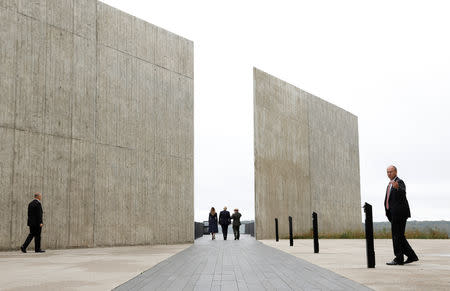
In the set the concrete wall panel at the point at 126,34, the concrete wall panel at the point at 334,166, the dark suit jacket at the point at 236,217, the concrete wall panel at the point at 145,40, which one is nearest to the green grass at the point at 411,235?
the concrete wall panel at the point at 334,166

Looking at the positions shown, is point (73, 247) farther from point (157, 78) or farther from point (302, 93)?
point (302, 93)

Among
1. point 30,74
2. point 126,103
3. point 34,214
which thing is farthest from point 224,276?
point 126,103

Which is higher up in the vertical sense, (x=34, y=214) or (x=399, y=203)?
(x=399, y=203)

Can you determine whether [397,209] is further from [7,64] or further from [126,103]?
[126,103]

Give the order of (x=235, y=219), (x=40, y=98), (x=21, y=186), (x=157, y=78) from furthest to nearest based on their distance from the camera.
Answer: (x=235, y=219) → (x=157, y=78) → (x=40, y=98) → (x=21, y=186)

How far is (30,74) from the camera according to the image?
14992 mm

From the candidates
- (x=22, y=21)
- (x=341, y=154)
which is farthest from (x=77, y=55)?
(x=341, y=154)

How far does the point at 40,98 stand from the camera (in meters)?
15.2

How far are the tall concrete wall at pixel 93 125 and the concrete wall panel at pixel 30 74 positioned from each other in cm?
3

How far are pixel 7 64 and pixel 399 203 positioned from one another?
35.5ft

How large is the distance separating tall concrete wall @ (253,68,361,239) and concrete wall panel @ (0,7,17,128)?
12045 millimetres

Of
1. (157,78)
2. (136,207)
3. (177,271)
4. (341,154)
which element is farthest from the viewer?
(341,154)

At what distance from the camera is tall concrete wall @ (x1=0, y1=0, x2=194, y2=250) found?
1448 cm

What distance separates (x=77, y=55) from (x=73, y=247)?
5839 mm
